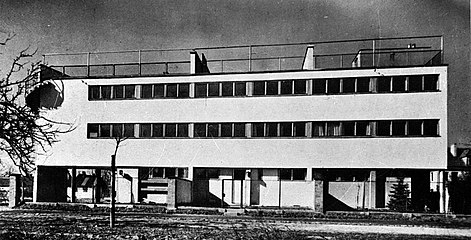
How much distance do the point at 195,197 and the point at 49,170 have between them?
12.0m

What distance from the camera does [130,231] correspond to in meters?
20.2

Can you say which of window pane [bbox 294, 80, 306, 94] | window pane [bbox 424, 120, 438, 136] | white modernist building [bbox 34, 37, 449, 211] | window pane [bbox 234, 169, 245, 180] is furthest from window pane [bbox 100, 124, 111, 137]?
window pane [bbox 424, 120, 438, 136]

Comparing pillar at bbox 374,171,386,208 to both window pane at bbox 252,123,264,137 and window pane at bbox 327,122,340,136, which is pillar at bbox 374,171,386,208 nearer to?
window pane at bbox 327,122,340,136

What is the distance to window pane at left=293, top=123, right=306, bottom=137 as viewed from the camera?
35812 mm

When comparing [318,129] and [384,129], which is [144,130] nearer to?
[318,129]

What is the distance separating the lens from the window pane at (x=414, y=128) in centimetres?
3412

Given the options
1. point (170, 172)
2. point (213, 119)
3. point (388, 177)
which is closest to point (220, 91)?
point (213, 119)

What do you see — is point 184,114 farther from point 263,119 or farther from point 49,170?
point 49,170

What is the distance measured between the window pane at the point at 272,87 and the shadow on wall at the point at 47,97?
15.4 m

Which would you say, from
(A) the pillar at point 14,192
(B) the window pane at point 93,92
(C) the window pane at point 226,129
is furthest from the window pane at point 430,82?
(A) the pillar at point 14,192

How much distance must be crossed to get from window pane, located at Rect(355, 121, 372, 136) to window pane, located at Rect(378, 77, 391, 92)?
2437 millimetres

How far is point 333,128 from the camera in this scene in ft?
A: 116

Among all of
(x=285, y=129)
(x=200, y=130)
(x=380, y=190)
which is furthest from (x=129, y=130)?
(x=380, y=190)

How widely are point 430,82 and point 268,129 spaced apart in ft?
36.4
